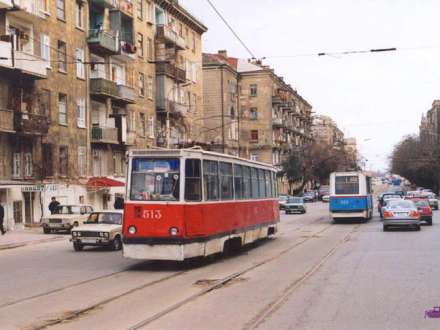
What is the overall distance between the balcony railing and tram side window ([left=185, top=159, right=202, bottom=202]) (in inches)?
820

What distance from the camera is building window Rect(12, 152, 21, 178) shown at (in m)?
36.7

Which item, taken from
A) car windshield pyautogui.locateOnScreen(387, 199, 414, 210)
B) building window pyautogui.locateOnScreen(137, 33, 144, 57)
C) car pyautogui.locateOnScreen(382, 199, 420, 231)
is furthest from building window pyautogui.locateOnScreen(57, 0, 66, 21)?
car pyautogui.locateOnScreen(382, 199, 420, 231)

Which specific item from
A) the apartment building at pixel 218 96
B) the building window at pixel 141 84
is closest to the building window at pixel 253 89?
the apartment building at pixel 218 96

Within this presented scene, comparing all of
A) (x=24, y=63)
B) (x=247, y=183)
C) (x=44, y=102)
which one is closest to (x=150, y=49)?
(x=44, y=102)

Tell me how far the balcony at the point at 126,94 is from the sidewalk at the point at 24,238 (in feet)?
52.4

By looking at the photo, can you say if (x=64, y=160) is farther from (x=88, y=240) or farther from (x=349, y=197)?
(x=88, y=240)

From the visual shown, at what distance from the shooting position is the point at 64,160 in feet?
137

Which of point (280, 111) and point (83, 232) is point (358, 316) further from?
point (280, 111)

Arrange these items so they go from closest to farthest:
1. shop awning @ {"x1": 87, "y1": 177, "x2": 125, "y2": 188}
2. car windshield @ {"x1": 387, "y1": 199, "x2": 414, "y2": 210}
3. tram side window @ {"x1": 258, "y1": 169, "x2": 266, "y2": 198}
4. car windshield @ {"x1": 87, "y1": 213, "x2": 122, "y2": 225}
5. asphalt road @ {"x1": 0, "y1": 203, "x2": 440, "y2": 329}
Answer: asphalt road @ {"x1": 0, "y1": 203, "x2": 440, "y2": 329} < tram side window @ {"x1": 258, "y1": 169, "x2": 266, "y2": 198} < car windshield @ {"x1": 87, "y1": 213, "x2": 122, "y2": 225} < car windshield @ {"x1": 387, "y1": 199, "x2": 414, "y2": 210} < shop awning @ {"x1": 87, "y1": 177, "x2": 125, "y2": 188}

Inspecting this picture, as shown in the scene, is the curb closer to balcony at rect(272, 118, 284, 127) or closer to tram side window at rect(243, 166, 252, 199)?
tram side window at rect(243, 166, 252, 199)

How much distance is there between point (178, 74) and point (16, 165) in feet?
80.7

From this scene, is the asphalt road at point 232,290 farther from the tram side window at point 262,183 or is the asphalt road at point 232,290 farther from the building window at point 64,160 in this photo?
the building window at point 64,160

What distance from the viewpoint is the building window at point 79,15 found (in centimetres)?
4425

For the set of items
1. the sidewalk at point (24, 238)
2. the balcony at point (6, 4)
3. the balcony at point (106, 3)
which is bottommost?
the sidewalk at point (24, 238)
